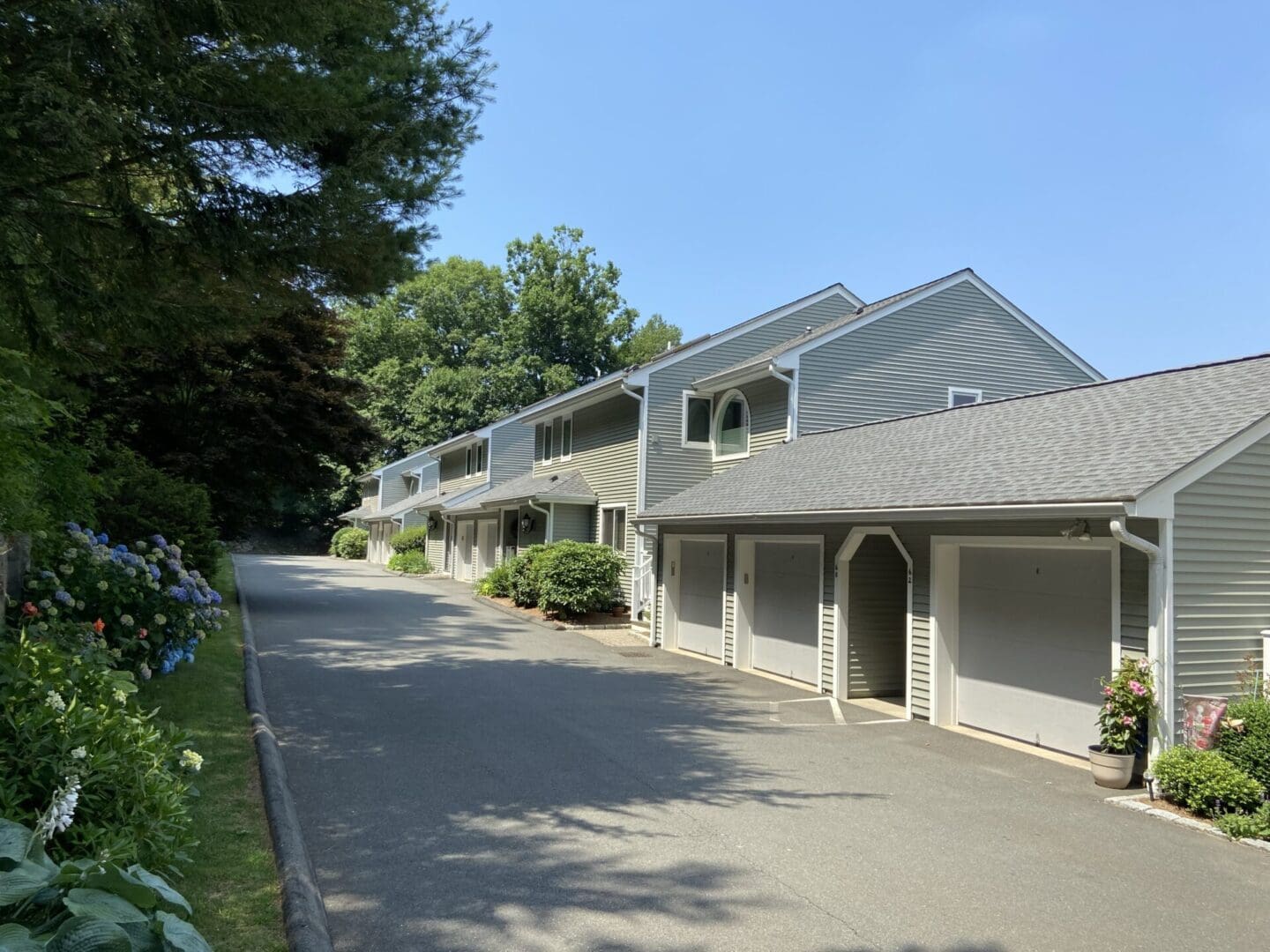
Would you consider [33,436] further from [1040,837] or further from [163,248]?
[1040,837]

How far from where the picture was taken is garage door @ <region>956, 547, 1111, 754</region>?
354 inches

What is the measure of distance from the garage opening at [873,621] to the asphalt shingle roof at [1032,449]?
1165mm

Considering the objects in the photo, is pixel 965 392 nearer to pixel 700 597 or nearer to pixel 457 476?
pixel 700 597

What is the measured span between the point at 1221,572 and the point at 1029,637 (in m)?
2.13

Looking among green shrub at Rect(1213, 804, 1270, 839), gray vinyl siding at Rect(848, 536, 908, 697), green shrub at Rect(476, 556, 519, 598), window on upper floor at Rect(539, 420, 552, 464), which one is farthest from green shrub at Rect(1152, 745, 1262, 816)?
window on upper floor at Rect(539, 420, 552, 464)

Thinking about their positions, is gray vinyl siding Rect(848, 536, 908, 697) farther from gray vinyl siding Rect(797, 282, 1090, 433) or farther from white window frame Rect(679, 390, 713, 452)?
white window frame Rect(679, 390, 713, 452)

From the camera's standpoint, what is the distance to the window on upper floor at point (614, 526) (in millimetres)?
22203

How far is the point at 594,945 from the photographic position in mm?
4645

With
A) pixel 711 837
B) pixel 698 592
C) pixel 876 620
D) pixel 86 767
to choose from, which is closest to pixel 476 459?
pixel 698 592

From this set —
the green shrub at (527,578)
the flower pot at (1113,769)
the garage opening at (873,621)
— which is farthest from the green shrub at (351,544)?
the flower pot at (1113,769)

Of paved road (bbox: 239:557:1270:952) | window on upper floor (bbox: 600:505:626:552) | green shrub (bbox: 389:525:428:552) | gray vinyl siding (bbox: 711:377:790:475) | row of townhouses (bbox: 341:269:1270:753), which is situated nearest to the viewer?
paved road (bbox: 239:557:1270:952)

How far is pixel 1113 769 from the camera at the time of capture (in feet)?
26.3

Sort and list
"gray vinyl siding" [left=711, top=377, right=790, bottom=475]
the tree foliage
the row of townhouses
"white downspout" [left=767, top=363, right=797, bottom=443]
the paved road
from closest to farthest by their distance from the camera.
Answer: the paved road < the row of townhouses < "white downspout" [left=767, top=363, right=797, bottom=443] < "gray vinyl siding" [left=711, top=377, right=790, bottom=475] < the tree foliage

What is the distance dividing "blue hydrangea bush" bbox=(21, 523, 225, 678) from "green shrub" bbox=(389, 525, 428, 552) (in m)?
35.3
